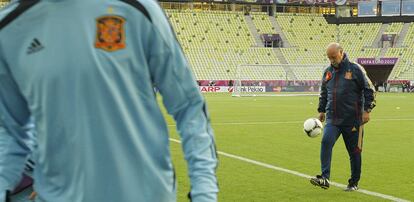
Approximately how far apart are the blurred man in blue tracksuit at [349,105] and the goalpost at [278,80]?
41.2 metres

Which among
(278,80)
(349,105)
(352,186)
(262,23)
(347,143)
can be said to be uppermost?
(349,105)

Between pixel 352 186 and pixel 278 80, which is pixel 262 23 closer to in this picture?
pixel 278 80

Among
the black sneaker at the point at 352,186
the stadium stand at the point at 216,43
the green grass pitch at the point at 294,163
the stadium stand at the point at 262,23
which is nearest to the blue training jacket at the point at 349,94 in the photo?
the black sneaker at the point at 352,186

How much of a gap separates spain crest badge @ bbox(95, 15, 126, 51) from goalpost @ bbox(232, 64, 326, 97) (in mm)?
48216

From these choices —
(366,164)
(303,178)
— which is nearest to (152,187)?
(303,178)

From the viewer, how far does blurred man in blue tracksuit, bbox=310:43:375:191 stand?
9156 mm

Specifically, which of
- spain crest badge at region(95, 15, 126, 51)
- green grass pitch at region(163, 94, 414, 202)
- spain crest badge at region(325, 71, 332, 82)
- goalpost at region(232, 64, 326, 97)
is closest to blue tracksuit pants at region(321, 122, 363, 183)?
green grass pitch at region(163, 94, 414, 202)

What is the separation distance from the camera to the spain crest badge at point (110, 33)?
2318 millimetres

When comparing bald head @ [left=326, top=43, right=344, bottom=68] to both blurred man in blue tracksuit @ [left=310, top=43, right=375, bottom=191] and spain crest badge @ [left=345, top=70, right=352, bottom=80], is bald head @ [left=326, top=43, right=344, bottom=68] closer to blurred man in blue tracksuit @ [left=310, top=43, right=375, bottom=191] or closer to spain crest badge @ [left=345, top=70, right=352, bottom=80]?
blurred man in blue tracksuit @ [left=310, top=43, right=375, bottom=191]

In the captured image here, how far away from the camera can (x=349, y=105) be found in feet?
30.5

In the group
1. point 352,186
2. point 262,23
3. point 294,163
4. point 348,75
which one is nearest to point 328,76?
point 348,75

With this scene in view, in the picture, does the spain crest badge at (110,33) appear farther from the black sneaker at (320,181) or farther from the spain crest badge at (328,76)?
the spain crest badge at (328,76)

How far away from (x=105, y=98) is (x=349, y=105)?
7332 millimetres

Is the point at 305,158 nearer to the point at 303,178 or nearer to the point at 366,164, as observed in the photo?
the point at 366,164
